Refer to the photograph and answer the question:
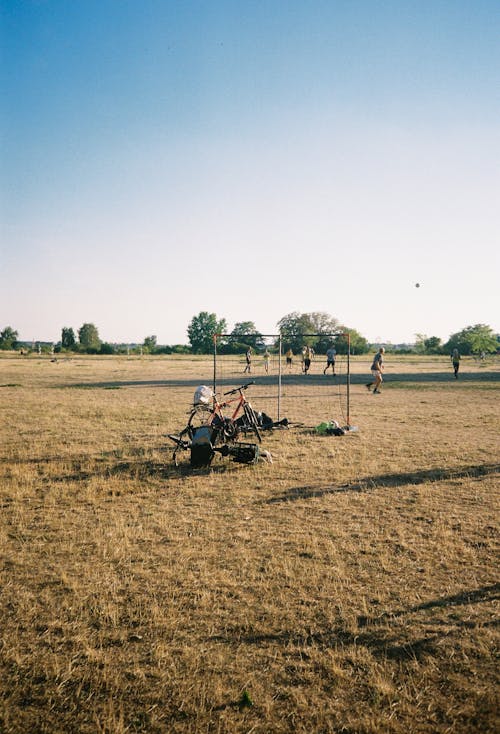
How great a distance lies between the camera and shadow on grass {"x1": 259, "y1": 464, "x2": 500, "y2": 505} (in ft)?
22.4

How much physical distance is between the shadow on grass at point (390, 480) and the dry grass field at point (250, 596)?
0.05m

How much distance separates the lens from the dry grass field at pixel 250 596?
2.92m

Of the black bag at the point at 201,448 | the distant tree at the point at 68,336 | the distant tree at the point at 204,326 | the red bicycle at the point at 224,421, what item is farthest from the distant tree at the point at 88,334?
the black bag at the point at 201,448

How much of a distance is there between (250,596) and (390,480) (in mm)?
4109

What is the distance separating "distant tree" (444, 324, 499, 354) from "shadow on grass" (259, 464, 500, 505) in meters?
90.2

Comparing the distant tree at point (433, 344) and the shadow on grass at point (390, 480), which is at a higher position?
the distant tree at point (433, 344)

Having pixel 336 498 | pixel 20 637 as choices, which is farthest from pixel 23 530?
pixel 336 498

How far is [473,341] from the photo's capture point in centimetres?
9269

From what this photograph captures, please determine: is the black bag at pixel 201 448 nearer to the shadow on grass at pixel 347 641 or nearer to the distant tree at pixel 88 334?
the shadow on grass at pixel 347 641

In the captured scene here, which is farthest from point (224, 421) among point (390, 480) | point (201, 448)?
point (390, 480)

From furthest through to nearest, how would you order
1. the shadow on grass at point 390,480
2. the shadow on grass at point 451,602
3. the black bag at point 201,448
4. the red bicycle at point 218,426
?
the red bicycle at point 218,426 → the black bag at point 201,448 → the shadow on grass at point 390,480 → the shadow on grass at point 451,602

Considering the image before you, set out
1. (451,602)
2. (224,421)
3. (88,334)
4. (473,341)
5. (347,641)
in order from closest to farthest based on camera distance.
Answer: (347,641)
(451,602)
(224,421)
(473,341)
(88,334)

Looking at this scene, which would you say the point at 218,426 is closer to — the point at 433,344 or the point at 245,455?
the point at 245,455

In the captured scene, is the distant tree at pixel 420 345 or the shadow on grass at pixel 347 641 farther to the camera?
the distant tree at pixel 420 345
